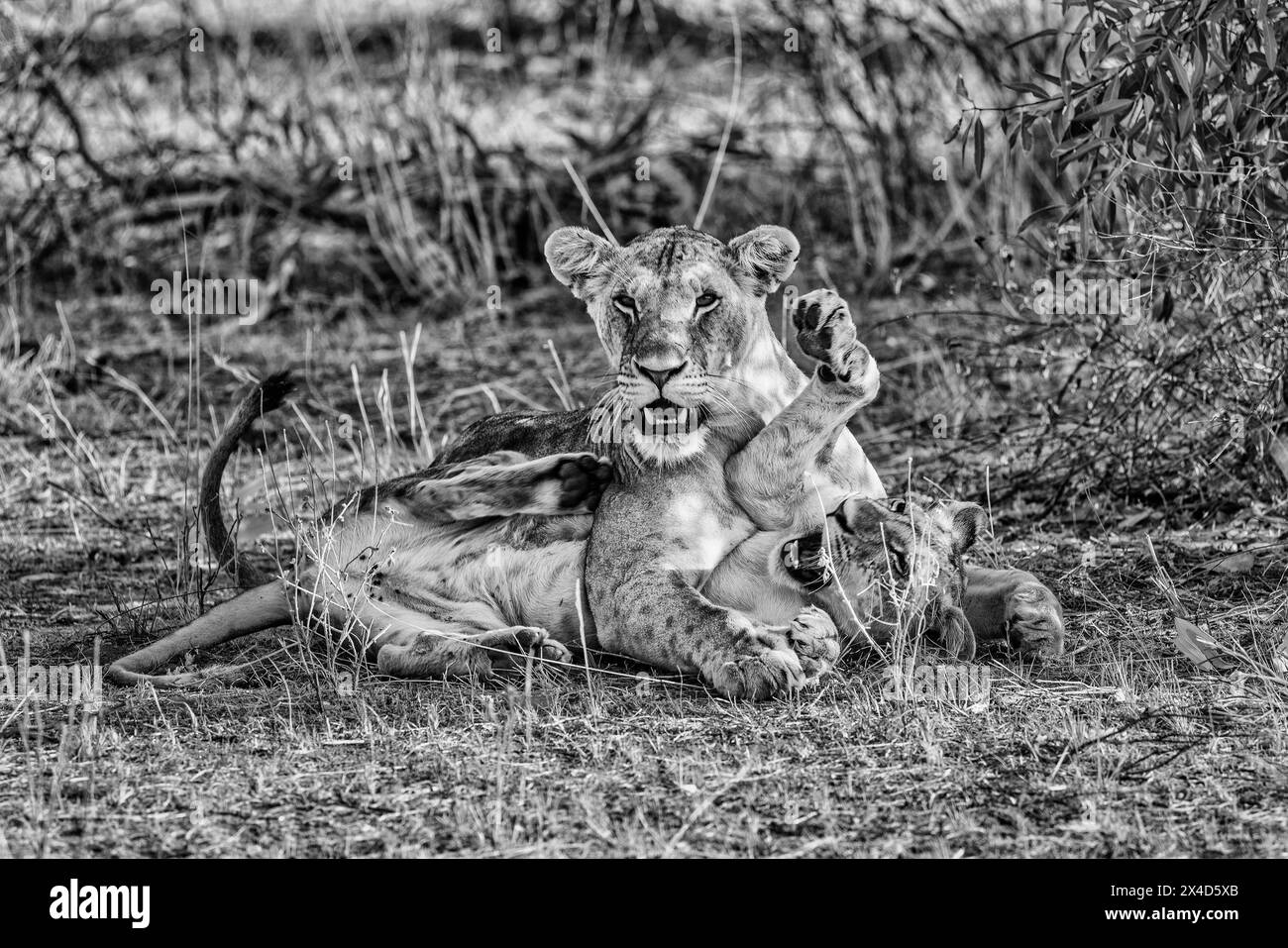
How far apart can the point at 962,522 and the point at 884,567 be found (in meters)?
0.27

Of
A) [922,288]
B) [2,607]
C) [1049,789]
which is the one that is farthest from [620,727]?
[922,288]

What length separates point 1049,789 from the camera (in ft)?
10.2

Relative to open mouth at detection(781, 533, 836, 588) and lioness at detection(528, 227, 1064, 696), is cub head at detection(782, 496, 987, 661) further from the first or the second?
lioness at detection(528, 227, 1064, 696)

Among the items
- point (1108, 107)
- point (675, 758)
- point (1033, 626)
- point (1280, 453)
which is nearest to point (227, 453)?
point (675, 758)

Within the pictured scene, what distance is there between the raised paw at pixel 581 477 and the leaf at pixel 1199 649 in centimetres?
139

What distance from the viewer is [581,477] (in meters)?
4.28

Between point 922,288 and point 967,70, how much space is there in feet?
4.55

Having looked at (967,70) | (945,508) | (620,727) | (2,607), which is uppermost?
(967,70)

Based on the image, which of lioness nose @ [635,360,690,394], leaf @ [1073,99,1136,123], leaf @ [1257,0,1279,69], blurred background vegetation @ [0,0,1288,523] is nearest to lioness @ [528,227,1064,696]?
lioness nose @ [635,360,690,394]

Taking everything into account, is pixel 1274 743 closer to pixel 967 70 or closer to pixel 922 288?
pixel 922 288

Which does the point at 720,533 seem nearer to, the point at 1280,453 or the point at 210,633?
the point at 210,633

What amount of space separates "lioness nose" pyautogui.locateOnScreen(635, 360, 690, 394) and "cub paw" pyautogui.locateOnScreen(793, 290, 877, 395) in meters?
0.29

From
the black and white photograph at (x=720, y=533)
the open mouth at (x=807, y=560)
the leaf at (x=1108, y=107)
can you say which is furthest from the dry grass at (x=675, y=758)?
the leaf at (x=1108, y=107)

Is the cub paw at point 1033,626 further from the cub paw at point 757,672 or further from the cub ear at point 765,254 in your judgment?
the cub ear at point 765,254
